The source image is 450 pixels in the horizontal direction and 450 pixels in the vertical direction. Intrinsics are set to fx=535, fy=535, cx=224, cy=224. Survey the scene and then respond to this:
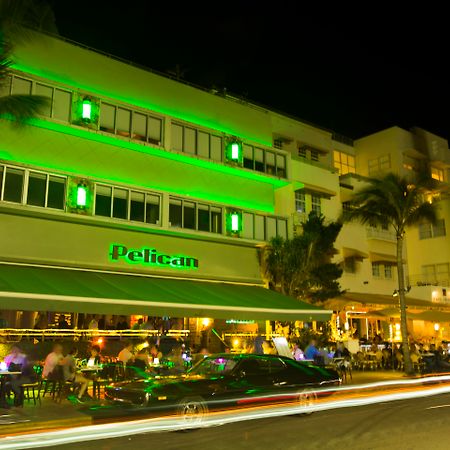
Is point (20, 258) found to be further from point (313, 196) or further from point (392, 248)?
point (392, 248)

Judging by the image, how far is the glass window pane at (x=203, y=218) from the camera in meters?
21.8

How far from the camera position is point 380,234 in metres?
32.1

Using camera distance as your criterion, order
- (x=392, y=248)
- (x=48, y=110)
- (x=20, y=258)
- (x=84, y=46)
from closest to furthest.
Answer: (x=20, y=258)
(x=48, y=110)
(x=84, y=46)
(x=392, y=248)

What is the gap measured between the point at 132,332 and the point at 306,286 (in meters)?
7.95

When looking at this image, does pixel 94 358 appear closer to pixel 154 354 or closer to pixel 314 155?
pixel 154 354

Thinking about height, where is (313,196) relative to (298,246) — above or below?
above

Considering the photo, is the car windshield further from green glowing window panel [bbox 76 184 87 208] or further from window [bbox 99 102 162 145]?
window [bbox 99 102 162 145]

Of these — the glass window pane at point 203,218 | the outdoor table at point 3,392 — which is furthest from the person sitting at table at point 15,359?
the glass window pane at point 203,218

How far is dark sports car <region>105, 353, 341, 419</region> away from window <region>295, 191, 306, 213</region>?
17.0m

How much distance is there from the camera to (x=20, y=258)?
16781 millimetres

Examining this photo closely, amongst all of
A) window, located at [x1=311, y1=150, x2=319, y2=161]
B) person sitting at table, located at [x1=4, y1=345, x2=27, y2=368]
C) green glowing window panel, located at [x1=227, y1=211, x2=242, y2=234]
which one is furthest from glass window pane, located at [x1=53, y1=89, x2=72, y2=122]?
window, located at [x1=311, y1=150, x2=319, y2=161]

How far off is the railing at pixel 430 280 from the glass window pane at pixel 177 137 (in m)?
21.8

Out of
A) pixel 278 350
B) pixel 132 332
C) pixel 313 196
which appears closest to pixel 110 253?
pixel 132 332

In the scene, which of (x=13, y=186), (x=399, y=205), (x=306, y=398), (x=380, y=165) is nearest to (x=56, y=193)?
(x=13, y=186)
